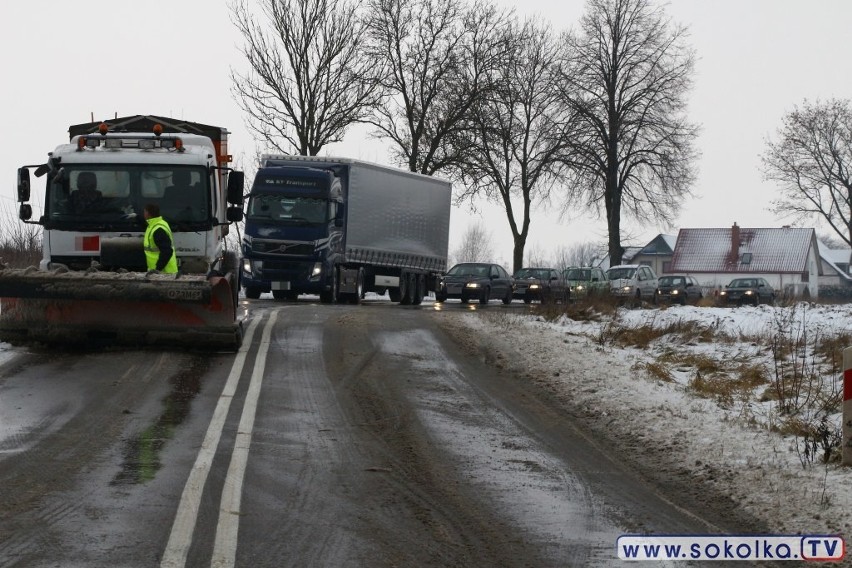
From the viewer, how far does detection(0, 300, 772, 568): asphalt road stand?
6.32 meters

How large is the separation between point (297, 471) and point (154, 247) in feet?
24.2

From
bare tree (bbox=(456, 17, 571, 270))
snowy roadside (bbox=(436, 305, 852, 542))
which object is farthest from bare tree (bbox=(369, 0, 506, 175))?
snowy roadside (bbox=(436, 305, 852, 542))

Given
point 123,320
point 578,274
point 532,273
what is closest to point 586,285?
point 578,274

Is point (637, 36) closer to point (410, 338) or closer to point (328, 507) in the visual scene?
point (410, 338)

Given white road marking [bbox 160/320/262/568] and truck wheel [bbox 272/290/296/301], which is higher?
truck wheel [bbox 272/290/296/301]

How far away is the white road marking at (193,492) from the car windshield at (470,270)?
92.1ft

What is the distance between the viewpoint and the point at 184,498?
718 cm

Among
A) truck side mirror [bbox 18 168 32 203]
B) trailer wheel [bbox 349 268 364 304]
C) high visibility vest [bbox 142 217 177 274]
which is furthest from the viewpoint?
trailer wheel [bbox 349 268 364 304]

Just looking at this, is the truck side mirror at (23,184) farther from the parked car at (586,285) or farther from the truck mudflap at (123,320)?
the parked car at (586,285)

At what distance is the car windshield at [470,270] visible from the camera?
1574 inches

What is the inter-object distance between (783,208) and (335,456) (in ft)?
242

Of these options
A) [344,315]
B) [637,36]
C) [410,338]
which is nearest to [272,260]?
[344,315]

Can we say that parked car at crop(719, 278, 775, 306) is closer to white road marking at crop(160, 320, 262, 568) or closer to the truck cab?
the truck cab

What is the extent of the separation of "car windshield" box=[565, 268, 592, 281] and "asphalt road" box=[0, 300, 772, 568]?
1045 inches
